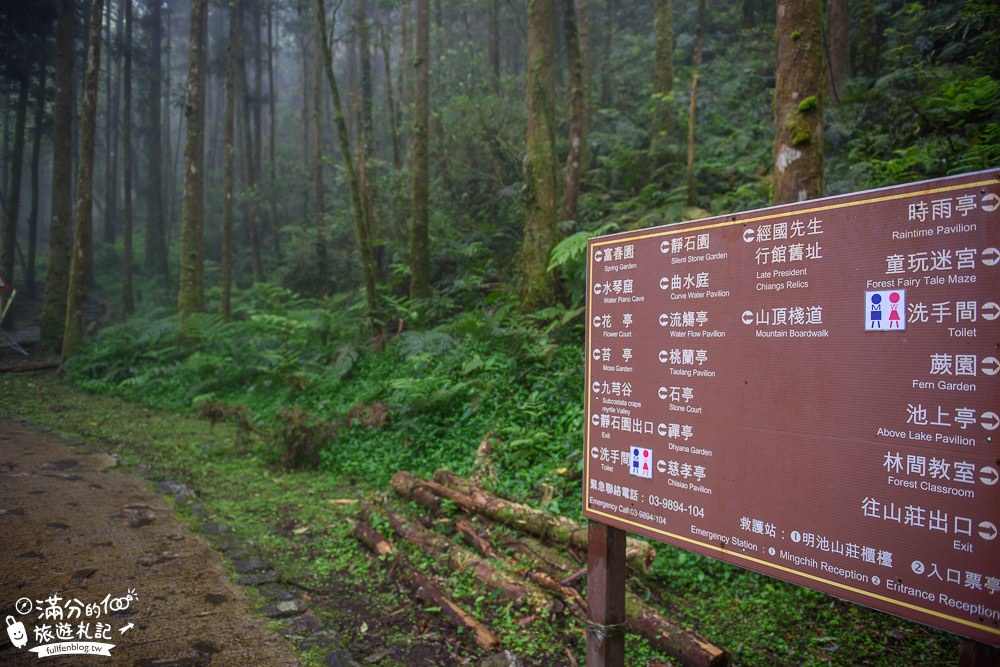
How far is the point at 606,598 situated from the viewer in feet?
10.1

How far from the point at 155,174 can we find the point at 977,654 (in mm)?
30959

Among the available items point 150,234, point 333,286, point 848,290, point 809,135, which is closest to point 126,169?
point 150,234

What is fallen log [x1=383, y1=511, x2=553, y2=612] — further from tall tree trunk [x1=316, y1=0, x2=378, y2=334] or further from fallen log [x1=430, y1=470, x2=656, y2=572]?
tall tree trunk [x1=316, y1=0, x2=378, y2=334]

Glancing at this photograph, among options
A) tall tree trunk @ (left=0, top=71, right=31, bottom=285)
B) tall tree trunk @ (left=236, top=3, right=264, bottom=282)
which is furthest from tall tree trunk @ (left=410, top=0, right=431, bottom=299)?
tall tree trunk @ (left=0, top=71, right=31, bottom=285)

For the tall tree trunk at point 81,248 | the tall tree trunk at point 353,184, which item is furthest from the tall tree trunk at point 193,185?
the tall tree trunk at point 353,184

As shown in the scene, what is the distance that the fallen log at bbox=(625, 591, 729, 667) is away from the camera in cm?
339

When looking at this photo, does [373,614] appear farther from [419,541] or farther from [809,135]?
[809,135]

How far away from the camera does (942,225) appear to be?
1995 millimetres

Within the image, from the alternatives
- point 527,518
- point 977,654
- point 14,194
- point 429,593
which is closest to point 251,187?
point 14,194

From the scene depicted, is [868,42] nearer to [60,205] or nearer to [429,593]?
[429,593]

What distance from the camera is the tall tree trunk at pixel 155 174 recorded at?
26406mm

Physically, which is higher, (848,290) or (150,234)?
(150,234)

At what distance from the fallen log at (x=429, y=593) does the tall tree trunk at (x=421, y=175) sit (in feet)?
23.5

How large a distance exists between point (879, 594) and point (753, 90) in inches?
544
